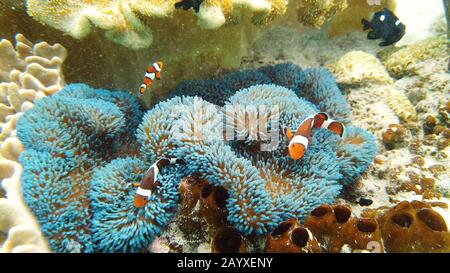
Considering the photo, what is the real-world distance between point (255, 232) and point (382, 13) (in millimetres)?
3162

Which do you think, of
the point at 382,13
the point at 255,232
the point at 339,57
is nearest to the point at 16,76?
the point at 255,232

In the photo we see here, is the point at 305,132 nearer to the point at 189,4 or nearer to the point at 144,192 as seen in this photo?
the point at 144,192

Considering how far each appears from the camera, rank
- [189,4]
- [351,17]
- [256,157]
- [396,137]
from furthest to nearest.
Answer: [351,17] → [396,137] → [189,4] → [256,157]

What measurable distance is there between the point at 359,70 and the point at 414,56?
83 centimetres

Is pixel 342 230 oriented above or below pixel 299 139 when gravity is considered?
below

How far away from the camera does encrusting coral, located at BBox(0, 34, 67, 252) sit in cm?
245

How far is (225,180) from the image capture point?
197 cm

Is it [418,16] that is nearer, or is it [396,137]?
[396,137]

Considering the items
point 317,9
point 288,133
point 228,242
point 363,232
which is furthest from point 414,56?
point 228,242

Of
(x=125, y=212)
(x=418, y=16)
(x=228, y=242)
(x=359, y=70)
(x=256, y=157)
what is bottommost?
(x=228, y=242)

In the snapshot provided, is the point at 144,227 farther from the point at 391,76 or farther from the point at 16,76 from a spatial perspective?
the point at 391,76

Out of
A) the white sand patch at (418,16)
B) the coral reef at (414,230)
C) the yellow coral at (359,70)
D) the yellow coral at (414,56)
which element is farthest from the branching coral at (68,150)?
the white sand patch at (418,16)

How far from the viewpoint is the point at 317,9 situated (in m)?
3.33
